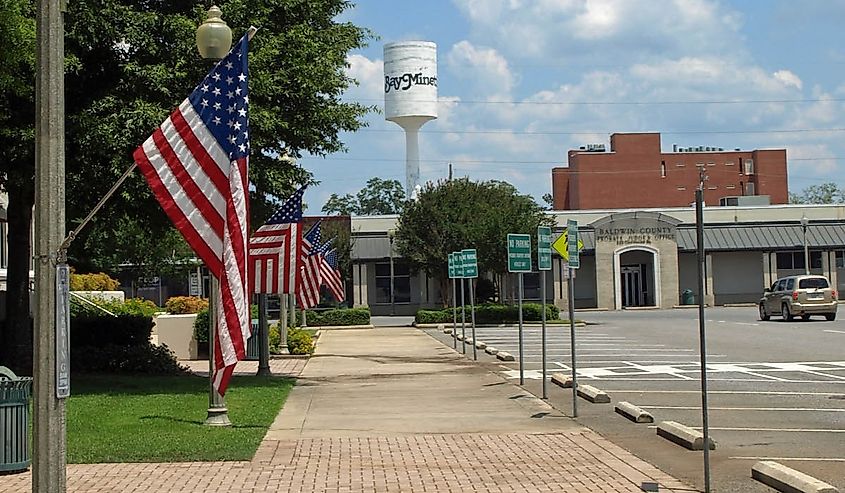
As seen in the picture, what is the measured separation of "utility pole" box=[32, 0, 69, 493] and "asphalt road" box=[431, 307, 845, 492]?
587 centimetres

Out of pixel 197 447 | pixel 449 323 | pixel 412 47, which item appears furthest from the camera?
pixel 412 47

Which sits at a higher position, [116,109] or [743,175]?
[743,175]

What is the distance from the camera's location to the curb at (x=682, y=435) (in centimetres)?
1230

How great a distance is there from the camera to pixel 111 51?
1995 centimetres

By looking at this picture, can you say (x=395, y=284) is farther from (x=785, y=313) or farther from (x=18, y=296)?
(x=18, y=296)

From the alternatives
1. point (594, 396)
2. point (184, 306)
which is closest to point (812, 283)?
point (184, 306)

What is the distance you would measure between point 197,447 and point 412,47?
68.4 meters

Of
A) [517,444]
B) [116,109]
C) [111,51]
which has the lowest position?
[517,444]

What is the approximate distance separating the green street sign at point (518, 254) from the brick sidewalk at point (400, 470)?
6646 mm

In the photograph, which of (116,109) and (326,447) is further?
(116,109)

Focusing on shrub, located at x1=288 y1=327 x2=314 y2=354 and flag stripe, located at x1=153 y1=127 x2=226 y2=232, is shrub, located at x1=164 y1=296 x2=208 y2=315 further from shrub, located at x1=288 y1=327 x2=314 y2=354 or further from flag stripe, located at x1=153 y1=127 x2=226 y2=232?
flag stripe, located at x1=153 y1=127 x2=226 y2=232

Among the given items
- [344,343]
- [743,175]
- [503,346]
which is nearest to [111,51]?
[503,346]

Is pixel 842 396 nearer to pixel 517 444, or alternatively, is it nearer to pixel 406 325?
pixel 517 444

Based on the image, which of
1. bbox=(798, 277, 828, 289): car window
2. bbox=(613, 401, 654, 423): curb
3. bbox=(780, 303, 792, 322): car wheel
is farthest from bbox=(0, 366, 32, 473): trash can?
bbox=(798, 277, 828, 289): car window
